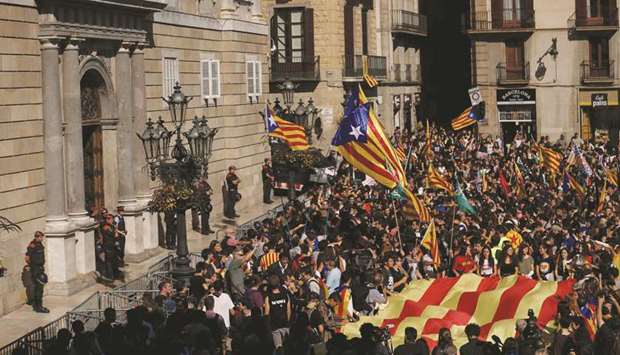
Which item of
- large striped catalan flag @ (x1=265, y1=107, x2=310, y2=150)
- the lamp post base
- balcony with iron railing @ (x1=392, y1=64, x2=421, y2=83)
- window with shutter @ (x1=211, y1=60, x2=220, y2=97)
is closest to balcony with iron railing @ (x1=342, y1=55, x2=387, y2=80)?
balcony with iron railing @ (x1=392, y1=64, x2=421, y2=83)

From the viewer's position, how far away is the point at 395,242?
23.4m

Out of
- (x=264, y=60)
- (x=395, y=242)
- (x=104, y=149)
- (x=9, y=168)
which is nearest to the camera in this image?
(x=9, y=168)

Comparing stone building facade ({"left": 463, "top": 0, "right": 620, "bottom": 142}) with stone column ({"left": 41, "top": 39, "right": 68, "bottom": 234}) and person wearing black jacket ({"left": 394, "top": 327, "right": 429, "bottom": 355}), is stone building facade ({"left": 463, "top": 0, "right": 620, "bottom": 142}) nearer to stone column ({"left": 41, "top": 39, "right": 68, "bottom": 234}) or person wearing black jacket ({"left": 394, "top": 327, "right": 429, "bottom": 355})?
stone column ({"left": 41, "top": 39, "right": 68, "bottom": 234})

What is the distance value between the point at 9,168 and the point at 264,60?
1617cm

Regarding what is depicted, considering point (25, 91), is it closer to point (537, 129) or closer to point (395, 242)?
point (395, 242)

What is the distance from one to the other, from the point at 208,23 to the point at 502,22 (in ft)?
91.0

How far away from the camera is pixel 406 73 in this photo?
58.9m

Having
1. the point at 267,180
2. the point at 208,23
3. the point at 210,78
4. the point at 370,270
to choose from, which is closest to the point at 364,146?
the point at 370,270

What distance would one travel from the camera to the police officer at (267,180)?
36.6m

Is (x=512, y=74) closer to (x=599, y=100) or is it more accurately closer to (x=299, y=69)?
(x=599, y=100)

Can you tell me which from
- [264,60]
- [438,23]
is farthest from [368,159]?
[438,23]

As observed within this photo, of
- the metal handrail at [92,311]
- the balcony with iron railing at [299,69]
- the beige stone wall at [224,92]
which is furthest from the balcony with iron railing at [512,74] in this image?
the metal handrail at [92,311]

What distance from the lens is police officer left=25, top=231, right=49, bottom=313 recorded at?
2103 centimetres

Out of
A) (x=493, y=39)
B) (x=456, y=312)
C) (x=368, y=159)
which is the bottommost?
(x=456, y=312)
